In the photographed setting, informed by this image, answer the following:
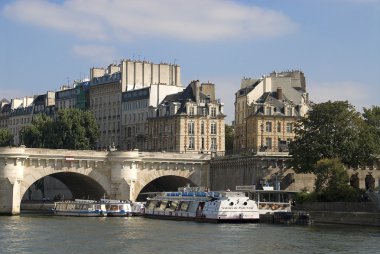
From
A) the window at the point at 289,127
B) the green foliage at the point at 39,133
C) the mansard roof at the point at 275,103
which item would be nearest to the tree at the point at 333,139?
the mansard roof at the point at 275,103

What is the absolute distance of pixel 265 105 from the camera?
103000mm

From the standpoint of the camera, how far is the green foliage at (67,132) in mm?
111062

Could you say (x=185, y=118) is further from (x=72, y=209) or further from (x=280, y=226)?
(x=280, y=226)

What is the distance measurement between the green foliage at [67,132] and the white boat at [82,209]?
21813 mm

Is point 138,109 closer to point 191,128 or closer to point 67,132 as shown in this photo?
point 67,132

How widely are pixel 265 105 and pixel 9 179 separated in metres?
31.2

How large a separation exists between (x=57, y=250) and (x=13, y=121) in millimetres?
93514

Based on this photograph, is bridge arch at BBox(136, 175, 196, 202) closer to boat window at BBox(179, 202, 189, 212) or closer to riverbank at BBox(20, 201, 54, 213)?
riverbank at BBox(20, 201, 54, 213)

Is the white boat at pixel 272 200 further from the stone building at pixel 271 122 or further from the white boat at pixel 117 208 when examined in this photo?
the stone building at pixel 271 122

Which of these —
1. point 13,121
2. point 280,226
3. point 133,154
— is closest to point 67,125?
point 133,154

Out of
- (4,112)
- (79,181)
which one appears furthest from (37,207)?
(4,112)

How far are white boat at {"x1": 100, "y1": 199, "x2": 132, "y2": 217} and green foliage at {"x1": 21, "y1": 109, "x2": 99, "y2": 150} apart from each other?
1022 inches

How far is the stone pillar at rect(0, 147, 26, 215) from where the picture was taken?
275 ft

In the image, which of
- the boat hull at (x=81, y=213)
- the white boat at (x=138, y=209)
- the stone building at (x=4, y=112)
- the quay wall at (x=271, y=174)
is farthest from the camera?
the stone building at (x=4, y=112)
